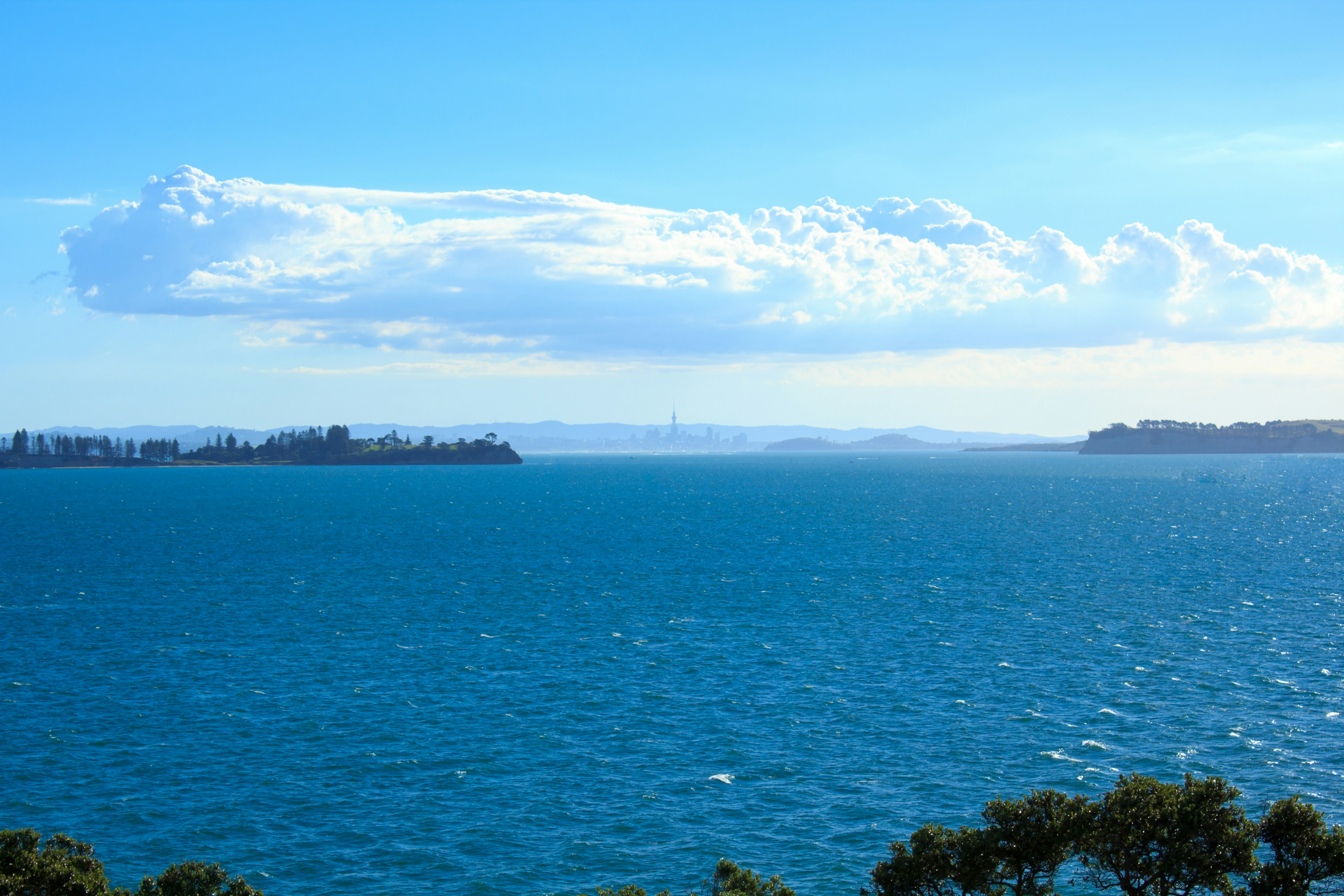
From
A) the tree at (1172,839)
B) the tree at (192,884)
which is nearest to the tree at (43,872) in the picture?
the tree at (192,884)

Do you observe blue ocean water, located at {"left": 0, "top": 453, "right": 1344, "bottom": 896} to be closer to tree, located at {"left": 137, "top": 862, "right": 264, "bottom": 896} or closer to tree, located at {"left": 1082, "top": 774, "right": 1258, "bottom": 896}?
tree, located at {"left": 137, "top": 862, "right": 264, "bottom": 896}

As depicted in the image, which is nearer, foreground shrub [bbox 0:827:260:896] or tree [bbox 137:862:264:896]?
tree [bbox 137:862:264:896]

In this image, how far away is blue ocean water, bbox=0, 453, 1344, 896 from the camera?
38.3 m

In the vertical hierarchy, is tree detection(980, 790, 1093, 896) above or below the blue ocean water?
above

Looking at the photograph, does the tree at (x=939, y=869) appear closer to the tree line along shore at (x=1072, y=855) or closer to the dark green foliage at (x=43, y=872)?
the tree line along shore at (x=1072, y=855)

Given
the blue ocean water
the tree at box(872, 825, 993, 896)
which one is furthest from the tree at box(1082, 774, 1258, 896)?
the blue ocean water

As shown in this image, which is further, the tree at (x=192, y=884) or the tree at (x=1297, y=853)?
the tree at (x=1297, y=853)

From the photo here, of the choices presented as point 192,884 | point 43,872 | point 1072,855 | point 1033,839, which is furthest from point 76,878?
point 1072,855

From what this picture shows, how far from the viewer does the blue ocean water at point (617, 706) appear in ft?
126

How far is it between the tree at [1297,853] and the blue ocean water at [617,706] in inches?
528

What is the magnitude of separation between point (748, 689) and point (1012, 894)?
26551mm

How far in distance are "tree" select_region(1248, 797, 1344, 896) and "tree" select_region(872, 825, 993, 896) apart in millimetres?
7555

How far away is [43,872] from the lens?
1051 inches

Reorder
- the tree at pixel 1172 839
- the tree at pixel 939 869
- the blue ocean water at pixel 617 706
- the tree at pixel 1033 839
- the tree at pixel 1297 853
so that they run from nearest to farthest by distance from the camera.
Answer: the tree at pixel 1297 853 < the tree at pixel 1172 839 < the tree at pixel 939 869 < the tree at pixel 1033 839 < the blue ocean water at pixel 617 706
